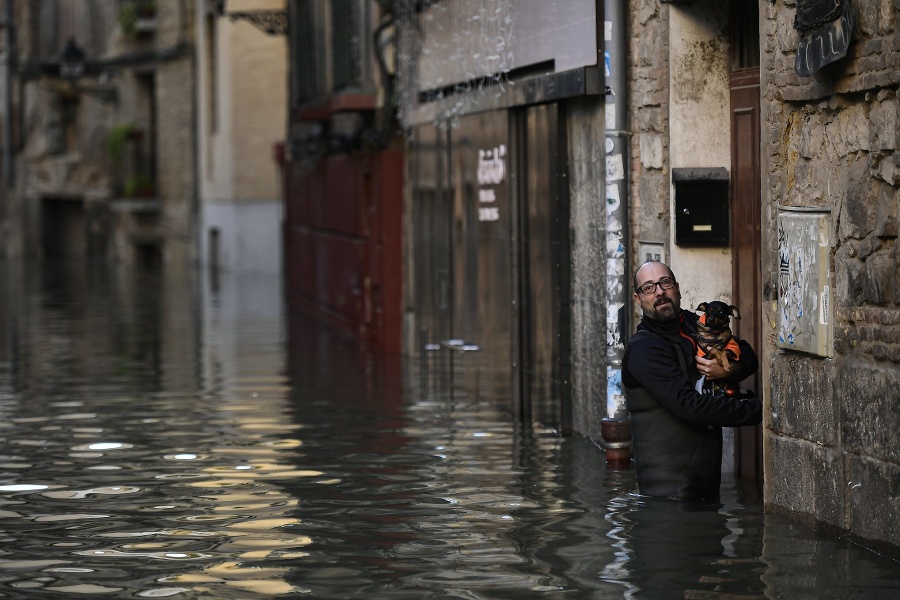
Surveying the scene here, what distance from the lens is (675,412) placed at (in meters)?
9.44

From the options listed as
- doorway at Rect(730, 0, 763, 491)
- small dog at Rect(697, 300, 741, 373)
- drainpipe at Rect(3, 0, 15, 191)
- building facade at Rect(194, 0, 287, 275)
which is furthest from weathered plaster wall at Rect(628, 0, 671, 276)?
drainpipe at Rect(3, 0, 15, 191)

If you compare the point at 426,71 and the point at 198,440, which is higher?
the point at 426,71

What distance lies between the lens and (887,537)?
321 inches

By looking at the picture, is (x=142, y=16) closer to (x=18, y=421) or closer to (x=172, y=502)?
(x=18, y=421)

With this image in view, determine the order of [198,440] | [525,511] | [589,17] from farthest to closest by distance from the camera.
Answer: [198,440] < [589,17] < [525,511]

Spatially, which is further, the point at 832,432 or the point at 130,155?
the point at 130,155

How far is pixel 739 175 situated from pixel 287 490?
3130 millimetres

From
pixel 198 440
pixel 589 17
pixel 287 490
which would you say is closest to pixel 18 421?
pixel 198 440

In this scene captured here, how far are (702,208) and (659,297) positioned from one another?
1.74 metres

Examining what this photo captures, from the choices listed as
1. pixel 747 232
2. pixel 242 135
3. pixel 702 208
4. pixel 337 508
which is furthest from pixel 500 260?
pixel 242 135

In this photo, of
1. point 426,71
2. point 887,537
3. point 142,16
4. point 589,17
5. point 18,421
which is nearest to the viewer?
point 887,537

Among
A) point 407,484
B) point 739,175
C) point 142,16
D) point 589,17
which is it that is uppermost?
point 142,16

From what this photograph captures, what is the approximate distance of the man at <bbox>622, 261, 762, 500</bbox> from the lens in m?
9.42

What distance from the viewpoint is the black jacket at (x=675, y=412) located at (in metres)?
9.41
